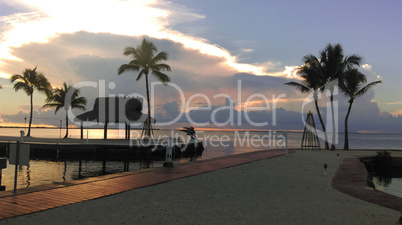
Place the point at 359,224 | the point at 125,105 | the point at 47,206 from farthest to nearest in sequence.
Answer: the point at 125,105
the point at 47,206
the point at 359,224

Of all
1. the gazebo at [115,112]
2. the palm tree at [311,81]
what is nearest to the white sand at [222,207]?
the palm tree at [311,81]

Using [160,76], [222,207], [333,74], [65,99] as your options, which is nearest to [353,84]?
[333,74]

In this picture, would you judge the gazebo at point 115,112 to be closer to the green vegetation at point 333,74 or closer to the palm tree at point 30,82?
the palm tree at point 30,82

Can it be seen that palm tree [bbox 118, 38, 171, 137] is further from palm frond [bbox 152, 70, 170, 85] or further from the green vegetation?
the green vegetation

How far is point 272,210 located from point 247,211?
2.01 ft

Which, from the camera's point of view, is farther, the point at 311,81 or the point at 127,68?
the point at 127,68

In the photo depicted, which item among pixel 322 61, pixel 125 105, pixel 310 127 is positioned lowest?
pixel 310 127

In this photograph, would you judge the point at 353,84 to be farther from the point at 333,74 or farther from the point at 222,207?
the point at 222,207

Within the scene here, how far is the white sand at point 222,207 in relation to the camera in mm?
6211

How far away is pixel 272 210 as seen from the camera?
7.11 meters

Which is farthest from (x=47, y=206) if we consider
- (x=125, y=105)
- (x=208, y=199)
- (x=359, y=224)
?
(x=125, y=105)

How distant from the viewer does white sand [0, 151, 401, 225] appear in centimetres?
621

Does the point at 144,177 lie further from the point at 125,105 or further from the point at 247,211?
the point at 125,105

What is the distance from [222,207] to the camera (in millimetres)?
7355
